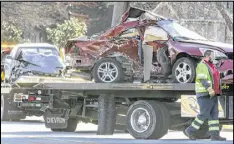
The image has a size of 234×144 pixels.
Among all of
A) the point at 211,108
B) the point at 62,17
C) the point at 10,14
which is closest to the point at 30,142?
the point at 211,108

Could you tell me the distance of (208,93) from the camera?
521 inches

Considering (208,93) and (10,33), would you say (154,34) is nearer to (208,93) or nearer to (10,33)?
(208,93)

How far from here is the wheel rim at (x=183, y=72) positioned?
14.0 meters

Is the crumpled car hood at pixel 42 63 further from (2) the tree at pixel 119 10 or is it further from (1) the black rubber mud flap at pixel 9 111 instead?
(2) the tree at pixel 119 10

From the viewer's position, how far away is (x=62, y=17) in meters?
38.7

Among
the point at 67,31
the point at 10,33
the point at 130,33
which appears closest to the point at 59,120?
the point at 130,33

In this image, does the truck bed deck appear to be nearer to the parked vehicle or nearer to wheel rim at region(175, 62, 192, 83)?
wheel rim at region(175, 62, 192, 83)

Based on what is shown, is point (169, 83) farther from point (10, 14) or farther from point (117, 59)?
point (10, 14)

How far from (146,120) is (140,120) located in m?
0.15

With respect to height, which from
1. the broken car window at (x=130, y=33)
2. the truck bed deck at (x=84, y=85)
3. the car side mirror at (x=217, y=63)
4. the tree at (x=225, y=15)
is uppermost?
the tree at (x=225, y=15)

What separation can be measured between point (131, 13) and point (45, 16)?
20.4 meters

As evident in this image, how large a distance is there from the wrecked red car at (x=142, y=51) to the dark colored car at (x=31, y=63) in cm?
462

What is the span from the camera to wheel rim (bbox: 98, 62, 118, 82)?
49.5ft

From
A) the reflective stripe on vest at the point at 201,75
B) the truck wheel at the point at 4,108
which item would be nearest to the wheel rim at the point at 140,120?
the reflective stripe on vest at the point at 201,75
